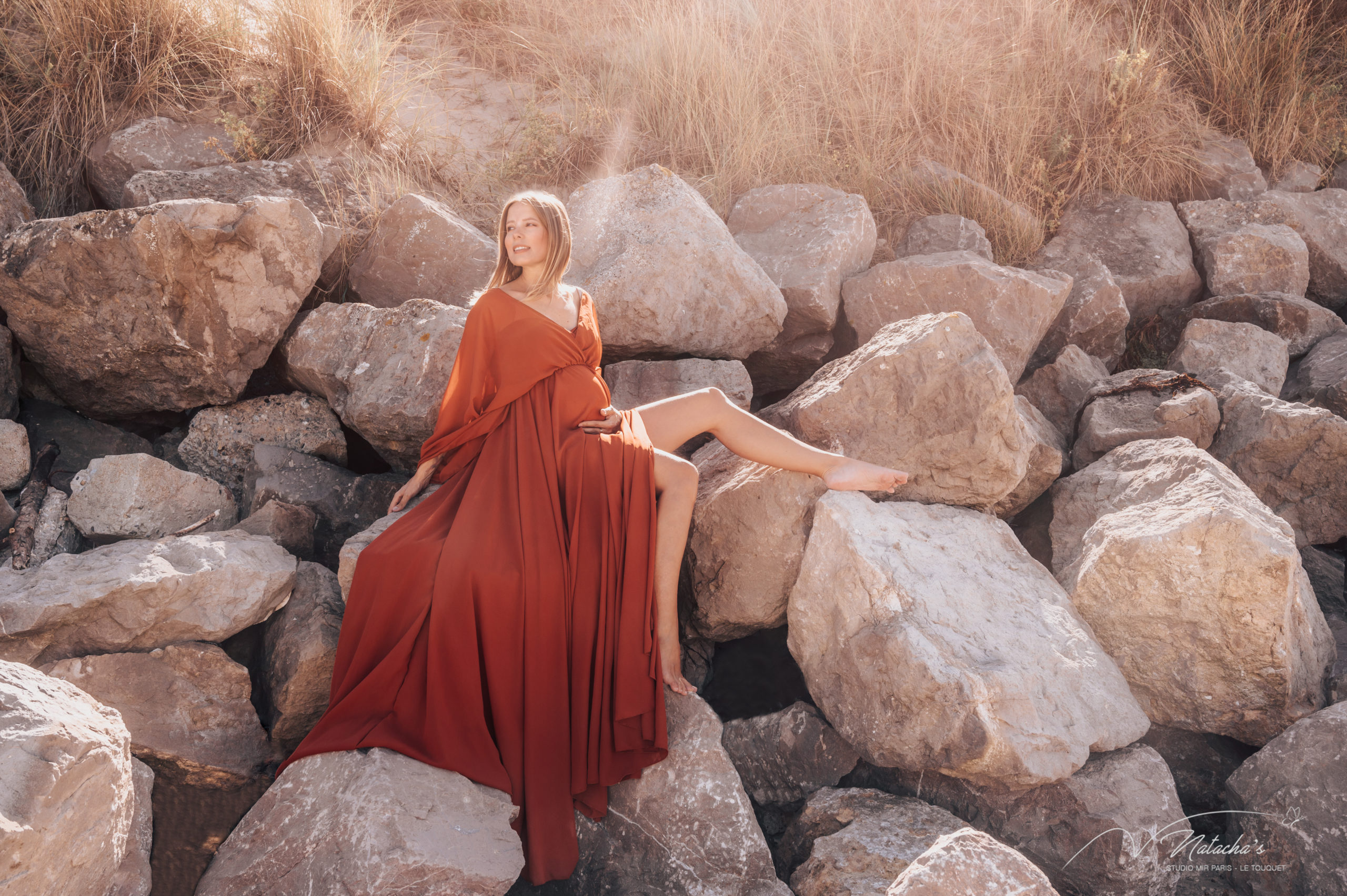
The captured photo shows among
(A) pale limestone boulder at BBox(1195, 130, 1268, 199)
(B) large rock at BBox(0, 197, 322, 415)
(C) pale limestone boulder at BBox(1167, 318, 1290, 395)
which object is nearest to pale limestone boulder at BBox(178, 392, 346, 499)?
(B) large rock at BBox(0, 197, 322, 415)

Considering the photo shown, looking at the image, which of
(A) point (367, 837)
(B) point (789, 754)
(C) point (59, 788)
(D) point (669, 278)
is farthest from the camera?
(D) point (669, 278)

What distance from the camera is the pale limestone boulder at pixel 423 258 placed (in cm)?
438

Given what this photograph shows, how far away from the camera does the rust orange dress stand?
8.79 ft

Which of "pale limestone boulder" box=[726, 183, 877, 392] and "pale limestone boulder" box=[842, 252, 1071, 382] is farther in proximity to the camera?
"pale limestone boulder" box=[726, 183, 877, 392]

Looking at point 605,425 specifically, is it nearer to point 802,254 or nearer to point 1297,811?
point 802,254

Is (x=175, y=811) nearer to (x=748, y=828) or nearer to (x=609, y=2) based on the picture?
(x=748, y=828)

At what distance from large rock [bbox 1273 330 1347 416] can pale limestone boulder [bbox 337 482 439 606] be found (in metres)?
4.21

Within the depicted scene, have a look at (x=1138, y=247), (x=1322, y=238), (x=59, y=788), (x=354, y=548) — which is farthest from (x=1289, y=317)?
(x=59, y=788)

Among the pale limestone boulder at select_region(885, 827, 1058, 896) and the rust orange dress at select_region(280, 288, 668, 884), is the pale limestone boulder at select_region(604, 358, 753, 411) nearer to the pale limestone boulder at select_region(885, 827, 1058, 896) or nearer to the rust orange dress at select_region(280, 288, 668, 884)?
the rust orange dress at select_region(280, 288, 668, 884)

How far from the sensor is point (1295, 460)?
3.62 m

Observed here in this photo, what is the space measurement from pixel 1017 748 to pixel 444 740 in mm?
1690

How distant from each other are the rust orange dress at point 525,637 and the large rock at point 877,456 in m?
0.37

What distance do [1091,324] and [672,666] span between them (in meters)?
3.31

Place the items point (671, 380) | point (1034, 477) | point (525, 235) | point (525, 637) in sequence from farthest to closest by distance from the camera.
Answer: point (671, 380)
point (1034, 477)
point (525, 235)
point (525, 637)
